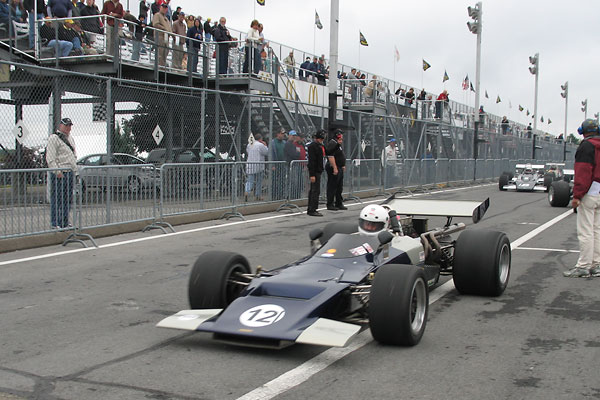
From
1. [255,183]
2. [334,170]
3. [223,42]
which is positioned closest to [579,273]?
[255,183]

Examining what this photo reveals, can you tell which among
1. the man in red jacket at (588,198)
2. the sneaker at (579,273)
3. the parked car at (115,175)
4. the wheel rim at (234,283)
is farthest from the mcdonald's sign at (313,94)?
the wheel rim at (234,283)

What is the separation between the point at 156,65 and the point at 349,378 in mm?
15929

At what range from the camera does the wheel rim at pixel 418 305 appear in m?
5.34

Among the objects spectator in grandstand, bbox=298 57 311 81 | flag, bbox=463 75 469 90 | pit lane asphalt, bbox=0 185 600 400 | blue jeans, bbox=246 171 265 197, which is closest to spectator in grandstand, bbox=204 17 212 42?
spectator in grandstand, bbox=298 57 311 81

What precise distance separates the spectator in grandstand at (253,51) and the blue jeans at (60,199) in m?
12.2

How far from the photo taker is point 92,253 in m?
9.52

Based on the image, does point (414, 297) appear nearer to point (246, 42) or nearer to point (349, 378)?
point (349, 378)

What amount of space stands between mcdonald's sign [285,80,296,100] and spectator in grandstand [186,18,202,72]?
411cm

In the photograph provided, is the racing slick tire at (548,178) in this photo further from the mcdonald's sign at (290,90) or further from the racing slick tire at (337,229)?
the racing slick tire at (337,229)

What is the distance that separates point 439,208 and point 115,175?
5725mm

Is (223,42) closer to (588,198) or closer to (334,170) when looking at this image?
(334,170)

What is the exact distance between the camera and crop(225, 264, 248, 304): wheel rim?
5.77 meters

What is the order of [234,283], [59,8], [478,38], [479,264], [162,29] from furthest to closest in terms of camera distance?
1. [478,38]
2. [162,29]
3. [59,8]
4. [479,264]
5. [234,283]

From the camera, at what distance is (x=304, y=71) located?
2628cm
